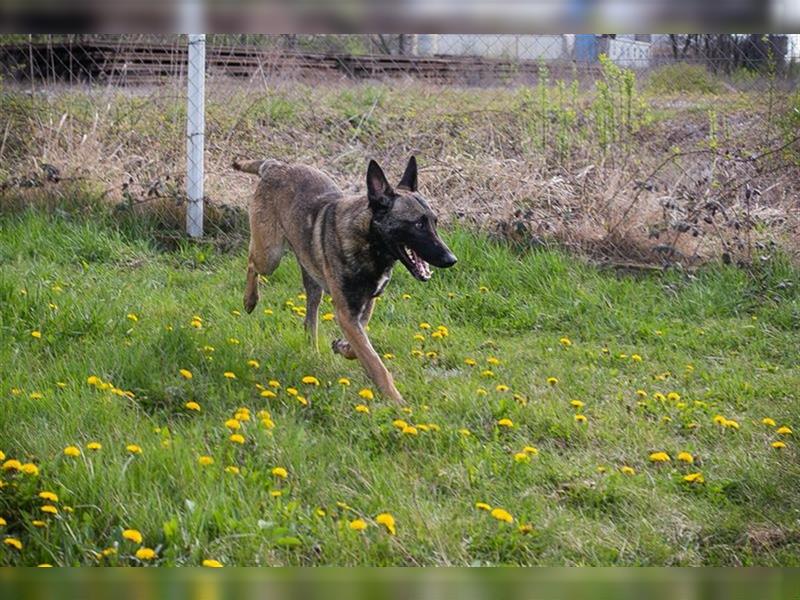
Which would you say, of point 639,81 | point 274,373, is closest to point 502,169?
point 639,81

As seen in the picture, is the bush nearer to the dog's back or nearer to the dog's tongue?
the dog's back

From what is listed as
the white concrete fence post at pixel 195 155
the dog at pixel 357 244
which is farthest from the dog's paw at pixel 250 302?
the white concrete fence post at pixel 195 155

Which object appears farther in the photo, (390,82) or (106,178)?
(390,82)

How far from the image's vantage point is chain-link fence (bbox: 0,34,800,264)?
8062mm

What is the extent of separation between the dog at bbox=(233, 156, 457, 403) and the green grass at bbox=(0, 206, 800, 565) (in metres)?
0.20

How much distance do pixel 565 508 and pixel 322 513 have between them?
0.98 m

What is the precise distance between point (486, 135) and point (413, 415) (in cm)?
586

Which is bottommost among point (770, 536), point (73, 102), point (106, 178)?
point (770, 536)

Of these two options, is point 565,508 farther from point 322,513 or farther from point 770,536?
point 322,513

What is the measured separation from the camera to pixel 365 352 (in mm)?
5375

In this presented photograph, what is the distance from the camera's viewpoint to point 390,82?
13.2 m

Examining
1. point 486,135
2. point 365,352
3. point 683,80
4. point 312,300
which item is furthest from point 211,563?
point 683,80

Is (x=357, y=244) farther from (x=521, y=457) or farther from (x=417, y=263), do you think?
(x=521, y=457)

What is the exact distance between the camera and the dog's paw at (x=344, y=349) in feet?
18.5
